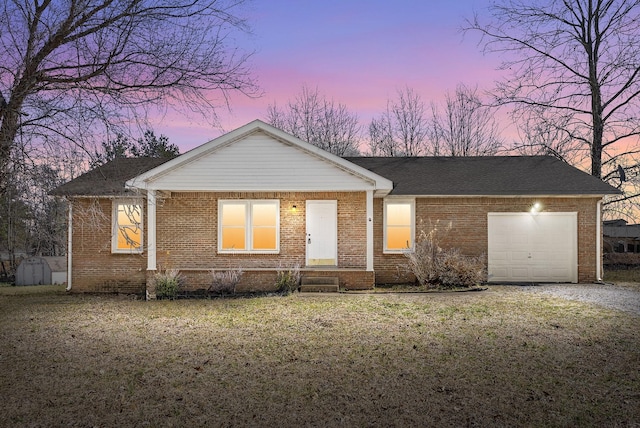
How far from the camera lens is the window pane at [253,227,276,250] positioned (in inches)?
587

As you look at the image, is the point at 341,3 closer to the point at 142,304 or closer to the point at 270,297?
the point at 270,297

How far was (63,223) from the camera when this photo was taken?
23.0 feet

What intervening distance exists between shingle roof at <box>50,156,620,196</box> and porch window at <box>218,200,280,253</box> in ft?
9.90

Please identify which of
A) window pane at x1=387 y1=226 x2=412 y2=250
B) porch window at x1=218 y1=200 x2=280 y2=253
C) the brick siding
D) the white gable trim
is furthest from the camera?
window pane at x1=387 y1=226 x2=412 y2=250

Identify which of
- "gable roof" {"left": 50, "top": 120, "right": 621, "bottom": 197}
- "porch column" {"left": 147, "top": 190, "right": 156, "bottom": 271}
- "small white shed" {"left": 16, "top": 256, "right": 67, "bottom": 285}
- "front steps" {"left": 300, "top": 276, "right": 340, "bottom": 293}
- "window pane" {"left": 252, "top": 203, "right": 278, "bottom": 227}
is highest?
"gable roof" {"left": 50, "top": 120, "right": 621, "bottom": 197}

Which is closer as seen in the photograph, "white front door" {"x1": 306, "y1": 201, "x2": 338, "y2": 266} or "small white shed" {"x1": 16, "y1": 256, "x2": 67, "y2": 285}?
"white front door" {"x1": 306, "y1": 201, "x2": 338, "y2": 266}

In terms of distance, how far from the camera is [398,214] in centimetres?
1576

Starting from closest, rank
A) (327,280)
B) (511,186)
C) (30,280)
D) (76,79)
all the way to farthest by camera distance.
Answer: (76,79) → (327,280) → (511,186) → (30,280)

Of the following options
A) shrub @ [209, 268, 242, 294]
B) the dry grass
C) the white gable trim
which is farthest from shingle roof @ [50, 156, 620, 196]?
the dry grass

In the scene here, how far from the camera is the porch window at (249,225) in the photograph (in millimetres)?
14750

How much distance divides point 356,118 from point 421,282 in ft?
66.1

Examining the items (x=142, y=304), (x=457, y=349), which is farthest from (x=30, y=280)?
(x=457, y=349)

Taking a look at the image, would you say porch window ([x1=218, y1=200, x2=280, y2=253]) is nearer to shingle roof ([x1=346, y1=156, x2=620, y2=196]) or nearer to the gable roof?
the gable roof

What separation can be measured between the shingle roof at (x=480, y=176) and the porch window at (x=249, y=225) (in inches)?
119
